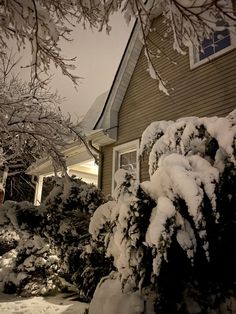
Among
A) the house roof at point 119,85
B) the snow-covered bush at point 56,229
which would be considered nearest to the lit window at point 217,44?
the house roof at point 119,85

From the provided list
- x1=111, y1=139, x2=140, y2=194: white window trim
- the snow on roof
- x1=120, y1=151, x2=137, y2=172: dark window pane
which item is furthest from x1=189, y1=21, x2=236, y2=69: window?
the snow on roof

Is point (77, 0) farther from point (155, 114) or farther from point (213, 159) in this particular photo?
point (155, 114)

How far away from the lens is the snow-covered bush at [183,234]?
2.46 meters

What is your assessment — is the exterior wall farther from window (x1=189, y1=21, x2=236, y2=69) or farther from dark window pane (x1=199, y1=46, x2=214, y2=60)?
dark window pane (x1=199, y1=46, x2=214, y2=60)

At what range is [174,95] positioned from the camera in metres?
7.52

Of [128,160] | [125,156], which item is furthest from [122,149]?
[128,160]

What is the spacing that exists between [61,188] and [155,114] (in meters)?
3.72

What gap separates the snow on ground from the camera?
471 cm

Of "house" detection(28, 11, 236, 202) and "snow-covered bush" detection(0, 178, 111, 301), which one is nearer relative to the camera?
"snow-covered bush" detection(0, 178, 111, 301)

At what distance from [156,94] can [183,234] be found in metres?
6.22

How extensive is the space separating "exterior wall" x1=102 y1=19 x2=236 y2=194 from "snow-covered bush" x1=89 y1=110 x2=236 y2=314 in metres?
3.80

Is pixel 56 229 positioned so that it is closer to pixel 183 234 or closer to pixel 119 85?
pixel 183 234

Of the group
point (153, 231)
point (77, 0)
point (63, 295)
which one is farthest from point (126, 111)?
point (153, 231)

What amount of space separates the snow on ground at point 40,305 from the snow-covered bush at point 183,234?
2442 millimetres
